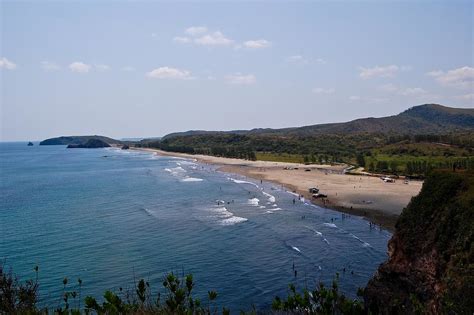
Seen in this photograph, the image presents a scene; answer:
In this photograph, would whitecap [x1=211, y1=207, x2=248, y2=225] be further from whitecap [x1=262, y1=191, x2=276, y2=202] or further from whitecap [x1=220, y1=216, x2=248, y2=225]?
whitecap [x1=262, y1=191, x2=276, y2=202]

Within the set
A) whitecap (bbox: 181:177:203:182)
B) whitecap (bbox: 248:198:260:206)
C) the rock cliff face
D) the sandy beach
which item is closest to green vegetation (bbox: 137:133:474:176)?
the sandy beach

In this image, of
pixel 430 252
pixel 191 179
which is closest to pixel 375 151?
pixel 191 179

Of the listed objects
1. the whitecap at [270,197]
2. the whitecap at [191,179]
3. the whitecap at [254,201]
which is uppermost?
the whitecap at [191,179]

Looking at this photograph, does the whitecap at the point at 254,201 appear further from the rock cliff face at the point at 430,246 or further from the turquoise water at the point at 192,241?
the rock cliff face at the point at 430,246

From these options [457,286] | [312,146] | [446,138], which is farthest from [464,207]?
[312,146]

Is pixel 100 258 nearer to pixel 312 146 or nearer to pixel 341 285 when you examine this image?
pixel 341 285

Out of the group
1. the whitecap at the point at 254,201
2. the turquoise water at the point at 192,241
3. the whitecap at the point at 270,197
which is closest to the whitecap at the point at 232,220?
the turquoise water at the point at 192,241
